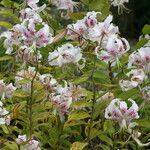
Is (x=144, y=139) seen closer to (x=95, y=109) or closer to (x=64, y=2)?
(x=95, y=109)

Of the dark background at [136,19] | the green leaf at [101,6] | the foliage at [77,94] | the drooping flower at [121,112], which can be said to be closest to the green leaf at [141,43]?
the foliage at [77,94]

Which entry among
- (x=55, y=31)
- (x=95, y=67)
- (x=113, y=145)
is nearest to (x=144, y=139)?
(x=113, y=145)

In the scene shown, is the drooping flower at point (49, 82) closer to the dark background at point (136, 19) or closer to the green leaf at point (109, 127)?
the green leaf at point (109, 127)

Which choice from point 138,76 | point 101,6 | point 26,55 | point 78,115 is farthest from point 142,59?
point 101,6

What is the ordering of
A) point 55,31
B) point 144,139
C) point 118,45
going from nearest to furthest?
point 118,45, point 144,139, point 55,31

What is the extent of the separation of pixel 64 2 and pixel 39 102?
0.70 m

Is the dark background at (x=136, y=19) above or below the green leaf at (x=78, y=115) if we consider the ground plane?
below

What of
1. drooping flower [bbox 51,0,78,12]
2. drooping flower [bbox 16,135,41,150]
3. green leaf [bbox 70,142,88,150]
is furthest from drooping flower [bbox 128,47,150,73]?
drooping flower [bbox 51,0,78,12]

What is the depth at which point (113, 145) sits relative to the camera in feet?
8.79

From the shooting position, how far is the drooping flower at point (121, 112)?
2443mm

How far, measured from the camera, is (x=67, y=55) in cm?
266

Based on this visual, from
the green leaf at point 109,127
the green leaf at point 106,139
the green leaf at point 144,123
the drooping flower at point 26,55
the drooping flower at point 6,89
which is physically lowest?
the green leaf at point 106,139

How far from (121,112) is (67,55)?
360 millimetres

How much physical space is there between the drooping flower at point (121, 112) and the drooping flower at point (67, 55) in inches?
12.0
